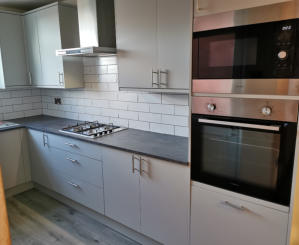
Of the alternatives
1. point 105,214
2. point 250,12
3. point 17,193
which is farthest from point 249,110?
point 17,193

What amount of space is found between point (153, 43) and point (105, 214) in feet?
5.53

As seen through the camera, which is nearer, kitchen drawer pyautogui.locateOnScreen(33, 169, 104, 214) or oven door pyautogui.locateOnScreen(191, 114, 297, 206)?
oven door pyautogui.locateOnScreen(191, 114, 297, 206)

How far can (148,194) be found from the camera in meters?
2.06

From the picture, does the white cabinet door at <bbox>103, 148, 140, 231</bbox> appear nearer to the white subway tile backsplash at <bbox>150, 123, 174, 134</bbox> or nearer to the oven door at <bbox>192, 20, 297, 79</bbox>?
the white subway tile backsplash at <bbox>150, 123, 174, 134</bbox>

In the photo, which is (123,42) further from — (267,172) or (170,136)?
(267,172)

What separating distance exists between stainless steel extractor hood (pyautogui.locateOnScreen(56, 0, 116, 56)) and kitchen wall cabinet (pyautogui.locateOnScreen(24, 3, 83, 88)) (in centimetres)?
46

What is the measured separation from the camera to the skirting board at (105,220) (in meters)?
2.29

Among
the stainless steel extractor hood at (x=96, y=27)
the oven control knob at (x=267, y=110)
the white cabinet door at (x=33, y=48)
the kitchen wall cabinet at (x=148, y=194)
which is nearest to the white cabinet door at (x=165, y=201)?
the kitchen wall cabinet at (x=148, y=194)

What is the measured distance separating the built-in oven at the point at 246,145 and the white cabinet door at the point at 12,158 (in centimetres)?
240

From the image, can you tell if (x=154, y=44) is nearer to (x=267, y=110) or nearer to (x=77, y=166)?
(x=267, y=110)

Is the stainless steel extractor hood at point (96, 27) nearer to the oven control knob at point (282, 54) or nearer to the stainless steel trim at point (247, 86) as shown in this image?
the stainless steel trim at point (247, 86)

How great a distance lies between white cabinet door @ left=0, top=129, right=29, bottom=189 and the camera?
9.95 ft

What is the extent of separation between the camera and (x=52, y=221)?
8.80 ft

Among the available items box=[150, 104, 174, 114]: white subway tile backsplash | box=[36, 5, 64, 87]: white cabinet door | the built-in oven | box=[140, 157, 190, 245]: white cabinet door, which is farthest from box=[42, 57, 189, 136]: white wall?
the built-in oven
